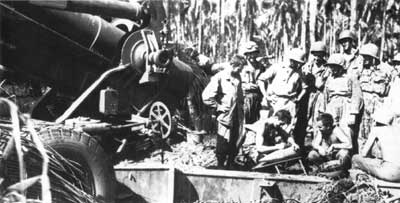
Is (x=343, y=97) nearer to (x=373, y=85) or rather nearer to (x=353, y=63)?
(x=373, y=85)

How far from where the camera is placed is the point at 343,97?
824 cm

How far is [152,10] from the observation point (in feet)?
27.2

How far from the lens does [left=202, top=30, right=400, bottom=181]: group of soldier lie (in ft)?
24.3

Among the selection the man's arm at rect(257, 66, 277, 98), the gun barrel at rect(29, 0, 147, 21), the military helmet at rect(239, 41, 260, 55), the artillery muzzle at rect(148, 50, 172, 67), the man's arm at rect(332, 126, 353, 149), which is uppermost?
the gun barrel at rect(29, 0, 147, 21)

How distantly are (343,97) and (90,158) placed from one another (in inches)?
158

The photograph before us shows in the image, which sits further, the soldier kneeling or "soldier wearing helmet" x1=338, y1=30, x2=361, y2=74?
"soldier wearing helmet" x1=338, y1=30, x2=361, y2=74

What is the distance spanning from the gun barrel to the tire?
5.74ft

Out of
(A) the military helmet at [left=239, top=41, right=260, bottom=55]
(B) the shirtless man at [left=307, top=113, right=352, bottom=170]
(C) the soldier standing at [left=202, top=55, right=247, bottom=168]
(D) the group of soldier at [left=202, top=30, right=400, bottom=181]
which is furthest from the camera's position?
(A) the military helmet at [left=239, top=41, right=260, bottom=55]

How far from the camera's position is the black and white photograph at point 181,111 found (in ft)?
19.2

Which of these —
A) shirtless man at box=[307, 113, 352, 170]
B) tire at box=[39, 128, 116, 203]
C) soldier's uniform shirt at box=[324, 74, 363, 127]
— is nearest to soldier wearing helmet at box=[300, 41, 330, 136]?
soldier's uniform shirt at box=[324, 74, 363, 127]

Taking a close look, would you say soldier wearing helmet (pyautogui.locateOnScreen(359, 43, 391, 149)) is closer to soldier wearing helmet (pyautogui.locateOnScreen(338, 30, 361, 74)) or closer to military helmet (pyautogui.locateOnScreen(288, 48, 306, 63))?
soldier wearing helmet (pyautogui.locateOnScreen(338, 30, 361, 74))

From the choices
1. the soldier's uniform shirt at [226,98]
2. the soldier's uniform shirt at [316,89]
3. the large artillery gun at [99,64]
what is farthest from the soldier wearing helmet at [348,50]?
the large artillery gun at [99,64]

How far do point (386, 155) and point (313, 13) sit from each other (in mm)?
10548

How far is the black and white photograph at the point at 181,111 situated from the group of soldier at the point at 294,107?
19 millimetres
